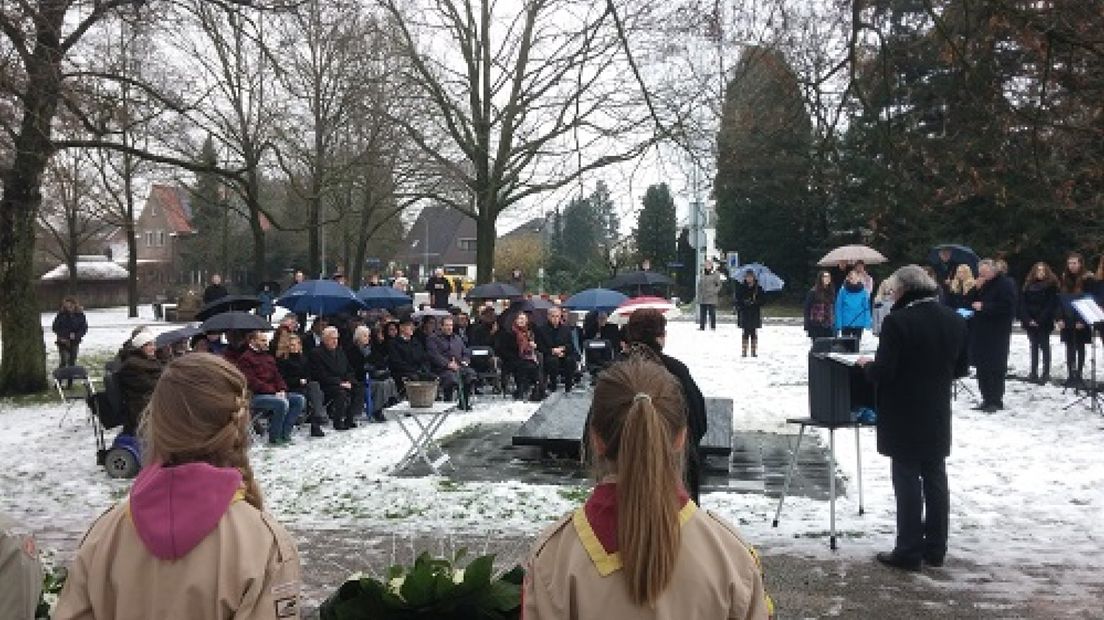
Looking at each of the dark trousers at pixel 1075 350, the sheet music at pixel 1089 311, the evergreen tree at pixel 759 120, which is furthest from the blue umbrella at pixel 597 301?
the sheet music at pixel 1089 311

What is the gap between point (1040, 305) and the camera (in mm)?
14555

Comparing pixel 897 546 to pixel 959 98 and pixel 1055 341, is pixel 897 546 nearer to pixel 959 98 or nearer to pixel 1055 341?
pixel 959 98

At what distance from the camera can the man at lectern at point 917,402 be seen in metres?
6.30

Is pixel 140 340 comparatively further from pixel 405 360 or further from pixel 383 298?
pixel 383 298

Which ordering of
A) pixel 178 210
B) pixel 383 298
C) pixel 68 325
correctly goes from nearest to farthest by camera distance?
pixel 383 298 < pixel 68 325 < pixel 178 210

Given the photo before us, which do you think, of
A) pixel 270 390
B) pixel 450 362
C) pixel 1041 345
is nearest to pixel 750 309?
pixel 1041 345

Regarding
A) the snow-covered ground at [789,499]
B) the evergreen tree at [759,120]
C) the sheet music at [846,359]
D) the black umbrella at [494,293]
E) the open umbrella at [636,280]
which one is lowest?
the snow-covered ground at [789,499]

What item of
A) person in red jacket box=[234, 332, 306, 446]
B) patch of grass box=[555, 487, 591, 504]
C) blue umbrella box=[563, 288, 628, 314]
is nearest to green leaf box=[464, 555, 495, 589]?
patch of grass box=[555, 487, 591, 504]

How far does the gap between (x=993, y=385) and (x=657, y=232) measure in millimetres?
39732

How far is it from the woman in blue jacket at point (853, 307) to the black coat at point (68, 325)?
1417cm

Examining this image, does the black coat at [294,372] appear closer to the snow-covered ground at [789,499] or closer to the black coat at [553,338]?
the snow-covered ground at [789,499]

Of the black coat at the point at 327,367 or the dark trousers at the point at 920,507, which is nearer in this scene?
the dark trousers at the point at 920,507

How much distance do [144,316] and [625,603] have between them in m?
42.9

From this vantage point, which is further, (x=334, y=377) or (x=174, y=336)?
(x=334, y=377)
